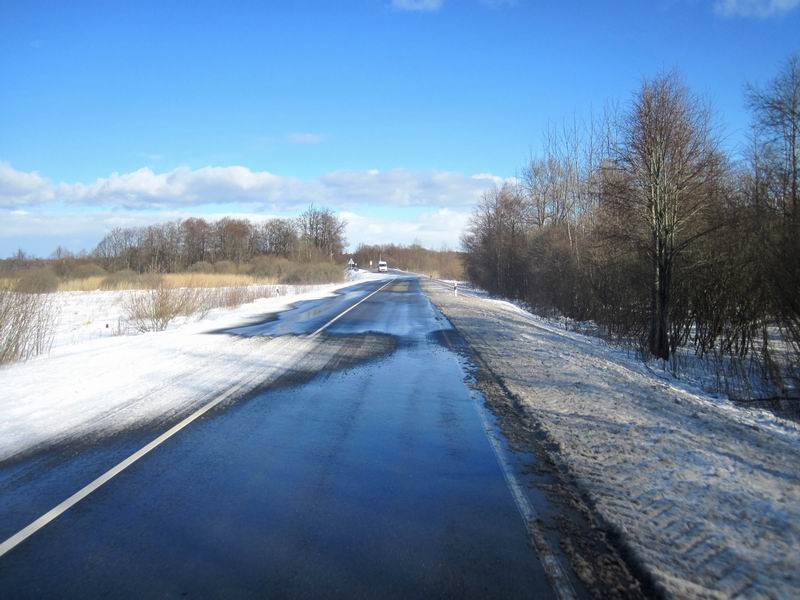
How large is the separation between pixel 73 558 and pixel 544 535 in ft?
10.5

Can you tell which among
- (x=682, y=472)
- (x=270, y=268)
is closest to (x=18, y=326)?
(x=682, y=472)

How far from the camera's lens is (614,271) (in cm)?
1962

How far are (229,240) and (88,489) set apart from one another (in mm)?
85540

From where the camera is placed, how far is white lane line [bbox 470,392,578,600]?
3.33 m

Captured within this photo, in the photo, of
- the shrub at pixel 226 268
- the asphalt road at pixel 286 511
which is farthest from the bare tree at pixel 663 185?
the shrub at pixel 226 268

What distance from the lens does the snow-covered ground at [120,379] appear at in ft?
22.4

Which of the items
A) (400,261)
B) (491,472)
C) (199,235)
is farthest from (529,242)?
(400,261)

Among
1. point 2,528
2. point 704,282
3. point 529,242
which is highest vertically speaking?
point 529,242

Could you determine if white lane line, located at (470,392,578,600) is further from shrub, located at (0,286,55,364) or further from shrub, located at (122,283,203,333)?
shrub, located at (122,283,203,333)

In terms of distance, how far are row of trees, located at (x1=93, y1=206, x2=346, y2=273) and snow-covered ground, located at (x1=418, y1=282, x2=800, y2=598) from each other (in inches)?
2453

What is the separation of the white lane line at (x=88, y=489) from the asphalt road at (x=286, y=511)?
2.6 inches

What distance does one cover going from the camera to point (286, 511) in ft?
14.3

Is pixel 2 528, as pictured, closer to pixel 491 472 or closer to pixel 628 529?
pixel 491 472

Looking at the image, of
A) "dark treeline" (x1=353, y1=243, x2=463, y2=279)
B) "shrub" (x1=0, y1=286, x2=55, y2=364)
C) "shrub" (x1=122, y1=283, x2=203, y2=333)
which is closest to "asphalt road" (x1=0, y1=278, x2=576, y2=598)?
"shrub" (x1=0, y1=286, x2=55, y2=364)
